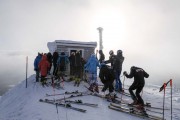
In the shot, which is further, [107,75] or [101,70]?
[101,70]

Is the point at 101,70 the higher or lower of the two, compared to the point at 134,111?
higher

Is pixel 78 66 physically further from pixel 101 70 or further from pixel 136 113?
pixel 136 113

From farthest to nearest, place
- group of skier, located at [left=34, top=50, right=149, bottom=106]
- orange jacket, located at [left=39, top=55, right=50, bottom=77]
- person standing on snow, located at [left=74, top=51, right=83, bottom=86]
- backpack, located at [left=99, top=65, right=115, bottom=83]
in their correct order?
1. person standing on snow, located at [left=74, top=51, right=83, bottom=86]
2. orange jacket, located at [left=39, top=55, right=50, bottom=77]
3. backpack, located at [left=99, top=65, right=115, bottom=83]
4. group of skier, located at [left=34, top=50, right=149, bottom=106]

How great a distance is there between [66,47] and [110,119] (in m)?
12.9

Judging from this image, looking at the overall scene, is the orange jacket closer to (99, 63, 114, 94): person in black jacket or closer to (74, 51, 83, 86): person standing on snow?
(74, 51, 83, 86): person standing on snow

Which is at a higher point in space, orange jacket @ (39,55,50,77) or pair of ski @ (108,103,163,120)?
orange jacket @ (39,55,50,77)

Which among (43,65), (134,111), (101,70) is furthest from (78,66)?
(134,111)

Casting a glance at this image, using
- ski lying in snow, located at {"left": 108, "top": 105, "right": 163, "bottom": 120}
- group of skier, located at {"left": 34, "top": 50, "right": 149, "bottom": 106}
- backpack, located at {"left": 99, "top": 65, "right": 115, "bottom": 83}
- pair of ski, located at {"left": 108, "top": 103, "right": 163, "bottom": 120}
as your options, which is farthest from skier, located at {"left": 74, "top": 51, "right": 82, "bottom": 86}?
ski lying in snow, located at {"left": 108, "top": 105, "right": 163, "bottom": 120}

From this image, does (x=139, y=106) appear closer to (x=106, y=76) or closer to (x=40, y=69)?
(x=106, y=76)

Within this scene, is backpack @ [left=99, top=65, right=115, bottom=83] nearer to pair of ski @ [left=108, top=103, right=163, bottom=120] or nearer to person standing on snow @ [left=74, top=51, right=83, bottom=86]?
pair of ski @ [left=108, top=103, right=163, bottom=120]

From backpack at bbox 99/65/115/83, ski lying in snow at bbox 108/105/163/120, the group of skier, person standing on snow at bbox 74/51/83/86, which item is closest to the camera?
ski lying in snow at bbox 108/105/163/120

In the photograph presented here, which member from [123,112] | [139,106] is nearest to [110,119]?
[123,112]

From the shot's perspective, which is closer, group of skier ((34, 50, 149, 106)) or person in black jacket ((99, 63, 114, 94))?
group of skier ((34, 50, 149, 106))

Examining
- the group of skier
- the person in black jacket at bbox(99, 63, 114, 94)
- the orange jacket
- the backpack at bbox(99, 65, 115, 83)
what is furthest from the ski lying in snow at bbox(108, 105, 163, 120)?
the orange jacket
